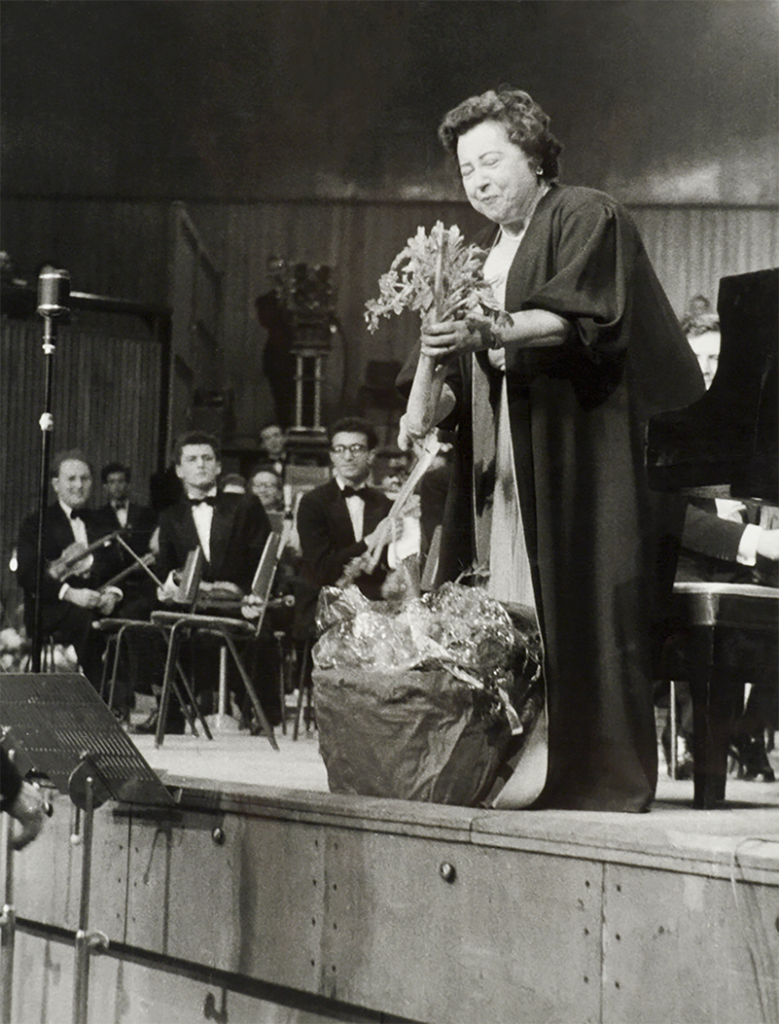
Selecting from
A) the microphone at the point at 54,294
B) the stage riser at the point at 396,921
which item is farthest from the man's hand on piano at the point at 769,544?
the microphone at the point at 54,294

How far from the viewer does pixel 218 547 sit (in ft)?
17.2

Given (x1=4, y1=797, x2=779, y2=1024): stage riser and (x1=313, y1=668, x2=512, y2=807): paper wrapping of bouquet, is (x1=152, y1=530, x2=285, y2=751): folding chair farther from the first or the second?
(x1=313, y1=668, x2=512, y2=807): paper wrapping of bouquet

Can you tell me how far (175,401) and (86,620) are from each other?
115 cm

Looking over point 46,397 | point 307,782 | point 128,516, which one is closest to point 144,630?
point 128,516

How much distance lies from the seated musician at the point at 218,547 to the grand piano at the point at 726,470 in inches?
105

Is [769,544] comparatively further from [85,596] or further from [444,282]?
[85,596]

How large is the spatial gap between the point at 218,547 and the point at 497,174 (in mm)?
2721

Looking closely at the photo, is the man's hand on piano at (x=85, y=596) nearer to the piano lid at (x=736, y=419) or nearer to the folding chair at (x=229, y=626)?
the folding chair at (x=229, y=626)

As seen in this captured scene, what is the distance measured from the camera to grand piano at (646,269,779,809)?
2.41 metres

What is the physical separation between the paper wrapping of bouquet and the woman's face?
100 cm

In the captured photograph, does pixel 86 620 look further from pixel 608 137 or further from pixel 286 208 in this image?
pixel 608 137

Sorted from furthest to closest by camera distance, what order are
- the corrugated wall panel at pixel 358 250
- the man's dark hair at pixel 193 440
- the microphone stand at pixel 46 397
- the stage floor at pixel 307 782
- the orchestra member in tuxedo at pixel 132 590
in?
the man's dark hair at pixel 193 440 → the orchestra member in tuxedo at pixel 132 590 → the corrugated wall panel at pixel 358 250 → the microphone stand at pixel 46 397 → the stage floor at pixel 307 782

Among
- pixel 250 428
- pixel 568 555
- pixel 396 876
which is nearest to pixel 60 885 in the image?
pixel 396 876

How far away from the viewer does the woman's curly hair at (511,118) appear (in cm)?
276
